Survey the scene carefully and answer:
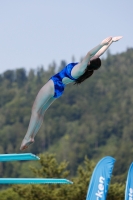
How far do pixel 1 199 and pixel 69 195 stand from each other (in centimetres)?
844

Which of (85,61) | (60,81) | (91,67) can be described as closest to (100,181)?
(60,81)

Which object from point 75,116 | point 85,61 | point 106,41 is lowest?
point 75,116

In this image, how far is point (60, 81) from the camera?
13.1 meters

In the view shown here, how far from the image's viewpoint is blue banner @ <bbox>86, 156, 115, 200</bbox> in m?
25.2

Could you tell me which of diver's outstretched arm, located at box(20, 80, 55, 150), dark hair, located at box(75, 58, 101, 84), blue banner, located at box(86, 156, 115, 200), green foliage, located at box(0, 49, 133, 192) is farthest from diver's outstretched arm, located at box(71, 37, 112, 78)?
green foliage, located at box(0, 49, 133, 192)

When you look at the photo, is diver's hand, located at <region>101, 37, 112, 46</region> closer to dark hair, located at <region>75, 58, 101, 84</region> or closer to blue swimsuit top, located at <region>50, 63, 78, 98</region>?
dark hair, located at <region>75, 58, 101, 84</region>

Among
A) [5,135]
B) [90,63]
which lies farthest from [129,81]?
[90,63]

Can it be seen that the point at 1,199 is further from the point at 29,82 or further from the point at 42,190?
the point at 29,82

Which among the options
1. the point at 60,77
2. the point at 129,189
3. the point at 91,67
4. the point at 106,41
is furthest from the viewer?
the point at 129,189

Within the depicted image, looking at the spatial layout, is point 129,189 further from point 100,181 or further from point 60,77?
point 60,77

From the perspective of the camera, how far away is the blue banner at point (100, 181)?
2523 cm

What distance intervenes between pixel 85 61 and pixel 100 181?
13569mm

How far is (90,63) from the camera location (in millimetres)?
12805

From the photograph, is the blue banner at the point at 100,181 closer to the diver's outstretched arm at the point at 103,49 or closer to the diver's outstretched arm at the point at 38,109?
the diver's outstretched arm at the point at 38,109
